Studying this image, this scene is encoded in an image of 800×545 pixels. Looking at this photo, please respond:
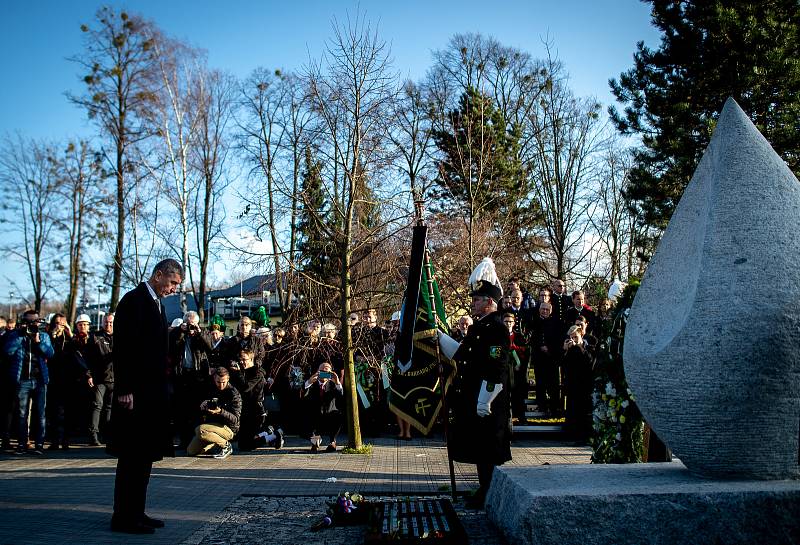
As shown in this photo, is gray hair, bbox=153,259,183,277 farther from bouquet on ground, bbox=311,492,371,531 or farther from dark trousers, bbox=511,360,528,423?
dark trousers, bbox=511,360,528,423

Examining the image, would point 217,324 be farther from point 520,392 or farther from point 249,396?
point 520,392

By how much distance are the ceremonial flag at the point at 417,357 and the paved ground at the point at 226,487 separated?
1.01m

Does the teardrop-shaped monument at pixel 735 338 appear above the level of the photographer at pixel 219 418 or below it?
above

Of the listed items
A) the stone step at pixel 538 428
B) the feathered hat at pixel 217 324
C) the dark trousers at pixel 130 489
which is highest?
the feathered hat at pixel 217 324

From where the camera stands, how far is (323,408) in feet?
37.7

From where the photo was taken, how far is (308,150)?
10969 millimetres

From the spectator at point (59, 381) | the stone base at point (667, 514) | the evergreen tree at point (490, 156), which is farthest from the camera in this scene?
the evergreen tree at point (490, 156)

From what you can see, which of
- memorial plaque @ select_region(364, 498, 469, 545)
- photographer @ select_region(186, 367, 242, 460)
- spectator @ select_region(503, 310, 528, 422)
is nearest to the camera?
memorial plaque @ select_region(364, 498, 469, 545)

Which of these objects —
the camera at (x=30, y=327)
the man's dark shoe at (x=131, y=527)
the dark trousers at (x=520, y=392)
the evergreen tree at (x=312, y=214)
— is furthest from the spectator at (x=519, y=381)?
the camera at (x=30, y=327)

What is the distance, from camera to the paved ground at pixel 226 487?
5.99 meters

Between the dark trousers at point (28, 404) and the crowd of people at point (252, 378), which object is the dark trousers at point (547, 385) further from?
the dark trousers at point (28, 404)

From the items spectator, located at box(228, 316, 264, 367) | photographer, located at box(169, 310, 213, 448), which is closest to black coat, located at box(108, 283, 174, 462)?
photographer, located at box(169, 310, 213, 448)

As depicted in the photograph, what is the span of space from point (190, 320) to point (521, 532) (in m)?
9.54

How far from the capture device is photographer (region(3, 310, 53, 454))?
436 inches
